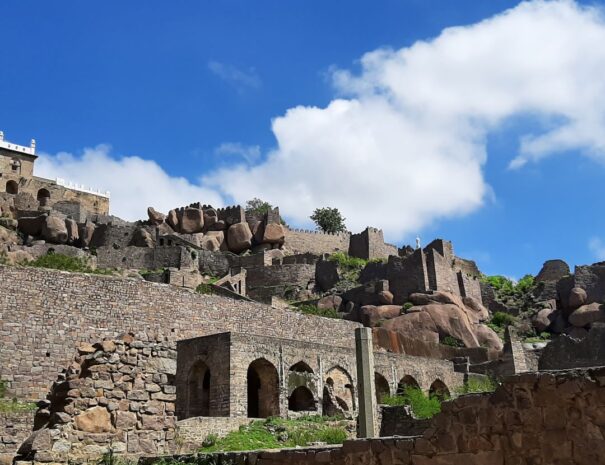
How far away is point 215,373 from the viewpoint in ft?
96.7

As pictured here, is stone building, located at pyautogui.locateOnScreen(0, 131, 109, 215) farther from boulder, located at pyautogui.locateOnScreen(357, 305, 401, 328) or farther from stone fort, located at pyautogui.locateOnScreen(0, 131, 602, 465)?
boulder, located at pyautogui.locateOnScreen(357, 305, 401, 328)

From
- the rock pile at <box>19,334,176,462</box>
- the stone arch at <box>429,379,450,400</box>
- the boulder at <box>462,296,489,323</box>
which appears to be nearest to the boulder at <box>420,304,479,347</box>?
the boulder at <box>462,296,489,323</box>

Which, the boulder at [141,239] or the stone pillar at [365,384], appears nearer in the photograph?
the stone pillar at [365,384]

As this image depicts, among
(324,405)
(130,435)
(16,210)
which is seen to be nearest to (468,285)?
(324,405)

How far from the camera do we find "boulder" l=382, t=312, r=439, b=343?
156ft

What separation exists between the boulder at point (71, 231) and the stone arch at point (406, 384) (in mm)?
31252

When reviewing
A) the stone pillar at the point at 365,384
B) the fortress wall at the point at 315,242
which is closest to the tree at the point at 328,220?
the fortress wall at the point at 315,242

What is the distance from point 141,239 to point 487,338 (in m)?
28.4

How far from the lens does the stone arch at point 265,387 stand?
3075 cm

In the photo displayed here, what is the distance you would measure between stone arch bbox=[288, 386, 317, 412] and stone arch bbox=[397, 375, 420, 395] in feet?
23.2

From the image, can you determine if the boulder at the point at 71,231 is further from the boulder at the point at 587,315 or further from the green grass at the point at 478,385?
the boulder at the point at 587,315

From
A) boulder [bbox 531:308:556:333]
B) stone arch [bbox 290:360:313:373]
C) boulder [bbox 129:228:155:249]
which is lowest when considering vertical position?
stone arch [bbox 290:360:313:373]

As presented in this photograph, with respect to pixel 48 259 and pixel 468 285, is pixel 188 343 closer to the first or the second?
pixel 48 259

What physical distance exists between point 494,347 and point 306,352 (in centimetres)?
2173
